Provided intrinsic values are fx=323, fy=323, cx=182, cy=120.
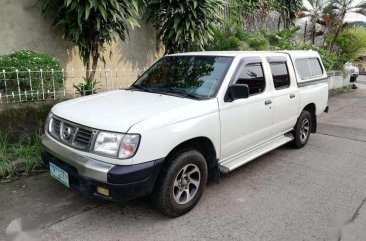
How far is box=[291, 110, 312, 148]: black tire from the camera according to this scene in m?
→ 5.59

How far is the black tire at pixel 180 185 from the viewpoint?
322 centimetres

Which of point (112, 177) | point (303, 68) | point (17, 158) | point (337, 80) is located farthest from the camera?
point (337, 80)

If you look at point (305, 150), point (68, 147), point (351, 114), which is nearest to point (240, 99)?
point (68, 147)

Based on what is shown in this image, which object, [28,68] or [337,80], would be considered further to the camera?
[337,80]

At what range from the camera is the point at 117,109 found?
3.38 meters

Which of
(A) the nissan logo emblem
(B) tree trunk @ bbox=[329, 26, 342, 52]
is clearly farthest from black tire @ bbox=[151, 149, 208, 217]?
(B) tree trunk @ bbox=[329, 26, 342, 52]

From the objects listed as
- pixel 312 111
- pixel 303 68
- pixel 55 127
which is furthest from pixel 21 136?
pixel 312 111

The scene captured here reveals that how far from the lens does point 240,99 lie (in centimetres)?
401

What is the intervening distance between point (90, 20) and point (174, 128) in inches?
151

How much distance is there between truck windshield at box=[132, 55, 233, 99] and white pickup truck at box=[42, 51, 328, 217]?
0.01 meters

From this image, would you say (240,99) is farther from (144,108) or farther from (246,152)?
(144,108)

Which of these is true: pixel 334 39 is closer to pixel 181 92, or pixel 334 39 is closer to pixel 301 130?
pixel 301 130

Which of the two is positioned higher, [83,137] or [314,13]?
[314,13]

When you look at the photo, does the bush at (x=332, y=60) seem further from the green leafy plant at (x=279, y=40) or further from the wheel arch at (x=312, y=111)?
the wheel arch at (x=312, y=111)
